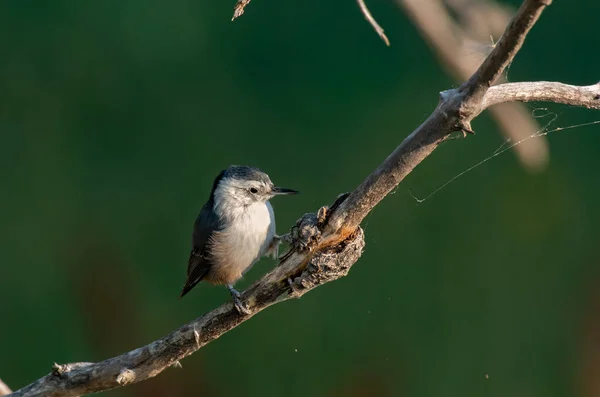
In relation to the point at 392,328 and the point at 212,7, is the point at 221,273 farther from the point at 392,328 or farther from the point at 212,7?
the point at 212,7

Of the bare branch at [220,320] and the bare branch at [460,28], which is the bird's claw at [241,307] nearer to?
the bare branch at [220,320]

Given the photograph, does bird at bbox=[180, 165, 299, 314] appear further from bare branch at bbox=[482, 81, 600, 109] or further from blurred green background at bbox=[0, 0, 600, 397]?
bare branch at bbox=[482, 81, 600, 109]

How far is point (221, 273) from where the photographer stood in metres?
3.42

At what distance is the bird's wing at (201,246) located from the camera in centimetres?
345

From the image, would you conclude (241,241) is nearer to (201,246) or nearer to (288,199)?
(201,246)

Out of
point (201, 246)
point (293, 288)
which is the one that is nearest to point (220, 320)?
point (293, 288)

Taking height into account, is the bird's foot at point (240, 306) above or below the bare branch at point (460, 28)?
below

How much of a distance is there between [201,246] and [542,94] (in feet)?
5.07

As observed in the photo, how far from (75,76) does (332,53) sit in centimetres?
125

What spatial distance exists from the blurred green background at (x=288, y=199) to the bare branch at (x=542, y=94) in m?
1.22

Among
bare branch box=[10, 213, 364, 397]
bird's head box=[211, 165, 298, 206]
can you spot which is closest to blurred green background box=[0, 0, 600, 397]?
bird's head box=[211, 165, 298, 206]

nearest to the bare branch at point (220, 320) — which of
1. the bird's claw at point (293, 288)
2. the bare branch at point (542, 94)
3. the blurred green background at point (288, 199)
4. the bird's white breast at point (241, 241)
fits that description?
the bird's claw at point (293, 288)

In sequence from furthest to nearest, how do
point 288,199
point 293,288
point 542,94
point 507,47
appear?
point 288,199 → point 293,288 → point 542,94 → point 507,47

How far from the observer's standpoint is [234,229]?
3373 millimetres
